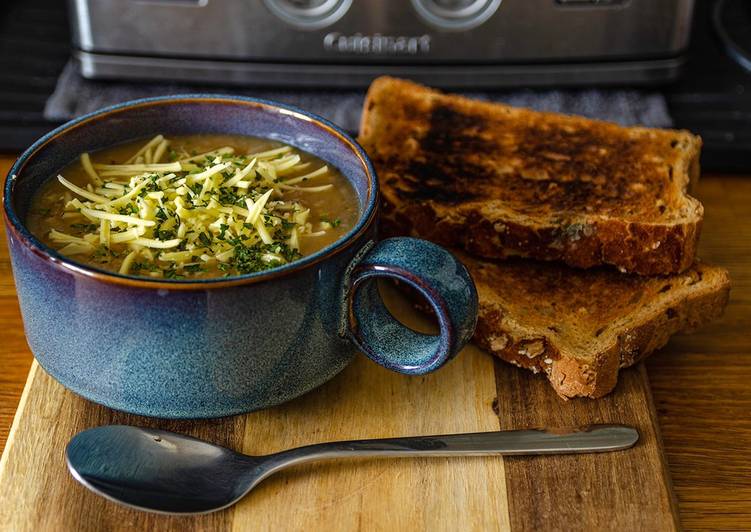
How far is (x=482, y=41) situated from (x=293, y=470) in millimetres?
1296

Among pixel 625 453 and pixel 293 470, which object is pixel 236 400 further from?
pixel 625 453

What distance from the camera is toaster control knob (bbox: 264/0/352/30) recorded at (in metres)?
2.23

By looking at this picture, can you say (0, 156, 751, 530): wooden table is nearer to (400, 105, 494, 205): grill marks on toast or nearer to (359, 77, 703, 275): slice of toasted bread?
(359, 77, 703, 275): slice of toasted bread

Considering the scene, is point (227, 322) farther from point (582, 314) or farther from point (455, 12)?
point (455, 12)

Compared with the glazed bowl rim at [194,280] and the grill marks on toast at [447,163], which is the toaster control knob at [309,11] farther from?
the glazed bowl rim at [194,280]

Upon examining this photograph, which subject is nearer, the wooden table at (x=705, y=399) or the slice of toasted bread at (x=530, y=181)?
the wooden table at (x=705, y=399)

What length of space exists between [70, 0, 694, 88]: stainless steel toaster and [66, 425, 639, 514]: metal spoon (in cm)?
116

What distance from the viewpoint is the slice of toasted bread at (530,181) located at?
5.60 feet

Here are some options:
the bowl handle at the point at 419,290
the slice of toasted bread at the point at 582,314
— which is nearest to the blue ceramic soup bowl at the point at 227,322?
the bowl handle at the point at 419,290

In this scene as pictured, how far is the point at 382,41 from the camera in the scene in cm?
229

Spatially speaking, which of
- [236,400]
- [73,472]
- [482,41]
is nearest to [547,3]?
[482,41]

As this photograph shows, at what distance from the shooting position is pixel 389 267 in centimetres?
129

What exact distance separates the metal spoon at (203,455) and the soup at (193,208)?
24 cm

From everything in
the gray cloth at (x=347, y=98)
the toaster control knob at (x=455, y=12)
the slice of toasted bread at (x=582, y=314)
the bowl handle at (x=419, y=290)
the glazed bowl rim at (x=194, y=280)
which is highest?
the glazed bowl rim at (x=194, y=280)
